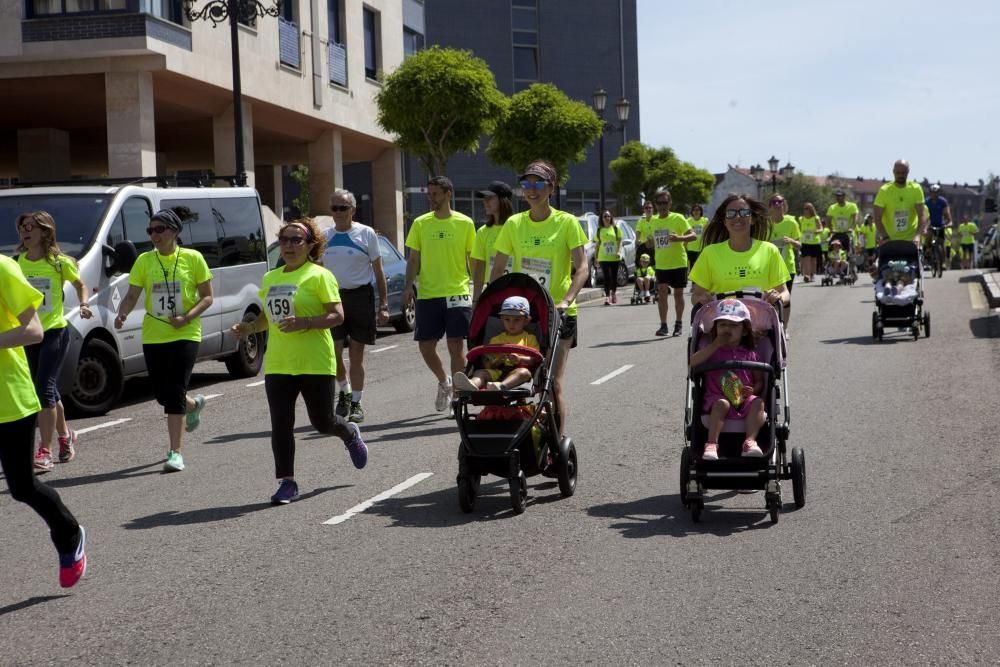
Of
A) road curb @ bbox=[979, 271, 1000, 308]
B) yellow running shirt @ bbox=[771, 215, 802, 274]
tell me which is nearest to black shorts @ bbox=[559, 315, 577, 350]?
yellow running shirt @ bbox=[771, 215, 802, 274]

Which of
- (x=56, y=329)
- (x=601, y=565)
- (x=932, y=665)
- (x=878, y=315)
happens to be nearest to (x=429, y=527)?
(x=601, y=565)

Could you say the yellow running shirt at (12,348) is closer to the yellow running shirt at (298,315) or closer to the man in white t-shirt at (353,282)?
the yellow running shirt at (298,315)

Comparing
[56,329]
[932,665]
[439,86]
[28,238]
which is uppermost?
[439,86]

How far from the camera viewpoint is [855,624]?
520 cm

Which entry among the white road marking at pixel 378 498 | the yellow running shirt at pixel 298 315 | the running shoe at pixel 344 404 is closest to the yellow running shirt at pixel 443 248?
the running shoe at pixel 344 404

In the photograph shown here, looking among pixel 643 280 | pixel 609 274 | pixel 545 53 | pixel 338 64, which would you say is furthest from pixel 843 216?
pixel 545 53

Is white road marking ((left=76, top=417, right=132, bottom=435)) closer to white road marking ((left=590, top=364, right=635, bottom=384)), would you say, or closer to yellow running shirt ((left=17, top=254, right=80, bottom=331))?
yellow running shirt ((left=17, top=254, right=80, bottom=331))

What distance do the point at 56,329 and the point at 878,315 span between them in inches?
418

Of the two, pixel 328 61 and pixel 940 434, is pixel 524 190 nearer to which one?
pixel 940 434

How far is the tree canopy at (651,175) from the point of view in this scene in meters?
76.8

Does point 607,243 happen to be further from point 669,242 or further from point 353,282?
point 353,282

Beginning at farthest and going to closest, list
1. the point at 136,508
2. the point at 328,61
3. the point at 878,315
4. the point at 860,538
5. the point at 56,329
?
the point at 328,61
the point at 878,315
the point at 56,329
the point at 136,508
the point at 860,538

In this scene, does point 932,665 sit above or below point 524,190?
below

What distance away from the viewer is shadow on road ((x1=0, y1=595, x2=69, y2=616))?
5805mm
